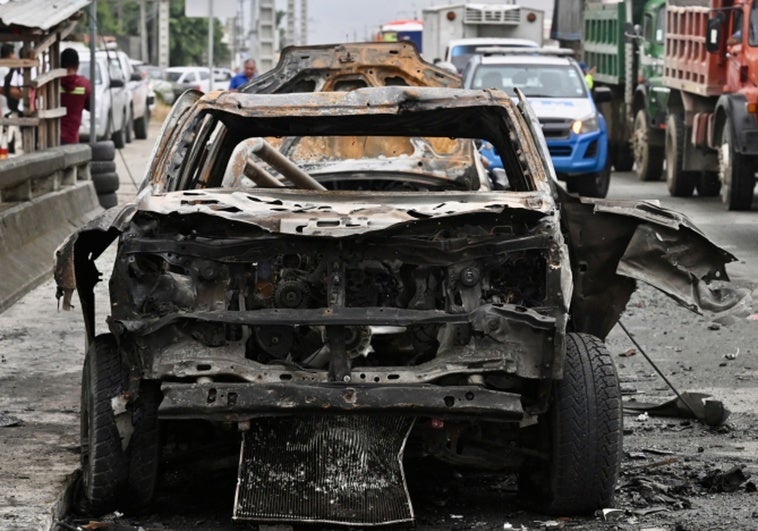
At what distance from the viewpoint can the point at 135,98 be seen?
3675 cm

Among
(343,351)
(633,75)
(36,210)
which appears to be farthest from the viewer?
(633,75)

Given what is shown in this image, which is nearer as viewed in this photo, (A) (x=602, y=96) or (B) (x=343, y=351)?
(B) (x=343, y=351)

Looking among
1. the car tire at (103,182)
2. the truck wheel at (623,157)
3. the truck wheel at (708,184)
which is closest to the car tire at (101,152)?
the car tire at (103,182)

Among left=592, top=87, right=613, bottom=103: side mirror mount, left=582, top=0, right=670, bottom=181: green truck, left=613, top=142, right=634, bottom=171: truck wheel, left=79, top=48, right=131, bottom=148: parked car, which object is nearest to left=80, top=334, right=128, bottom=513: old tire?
left=592, top=87, right=613, bottom=103: side mirror mount

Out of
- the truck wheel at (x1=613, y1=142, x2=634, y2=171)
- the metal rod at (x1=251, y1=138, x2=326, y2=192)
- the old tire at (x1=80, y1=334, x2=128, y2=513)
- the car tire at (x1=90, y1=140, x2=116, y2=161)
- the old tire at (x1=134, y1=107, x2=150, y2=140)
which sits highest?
the metal rod at (x1=251, y1=138, x2=326, y2=192)

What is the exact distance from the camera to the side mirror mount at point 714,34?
1933 cm

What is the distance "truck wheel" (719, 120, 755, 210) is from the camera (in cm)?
2009

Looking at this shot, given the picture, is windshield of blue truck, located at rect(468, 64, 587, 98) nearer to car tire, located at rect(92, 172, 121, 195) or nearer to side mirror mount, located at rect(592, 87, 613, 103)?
side mirror mount, located at rect(592, 87, 613, 103)

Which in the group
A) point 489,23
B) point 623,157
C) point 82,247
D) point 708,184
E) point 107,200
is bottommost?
point 623,157

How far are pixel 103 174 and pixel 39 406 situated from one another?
37.6 ft

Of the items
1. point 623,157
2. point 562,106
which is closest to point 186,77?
point 623,157

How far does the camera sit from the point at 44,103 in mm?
19016

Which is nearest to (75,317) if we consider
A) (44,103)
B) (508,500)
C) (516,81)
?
(508,500)

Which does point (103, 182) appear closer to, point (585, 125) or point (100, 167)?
point (100, 167)
